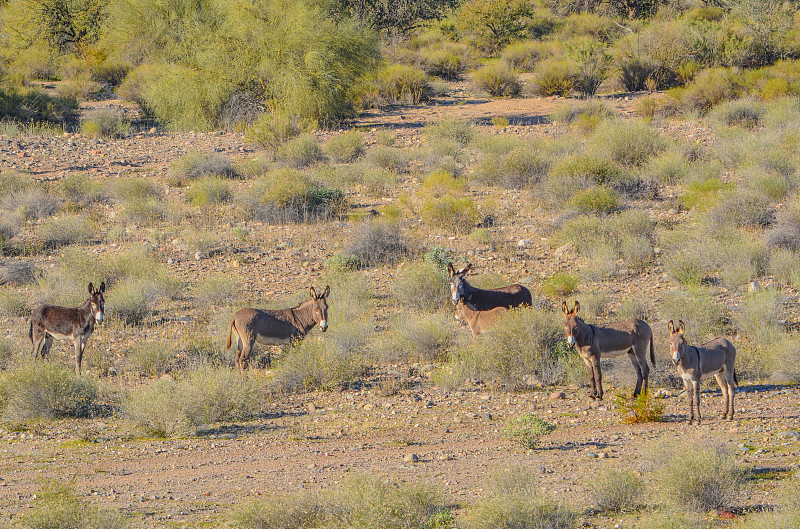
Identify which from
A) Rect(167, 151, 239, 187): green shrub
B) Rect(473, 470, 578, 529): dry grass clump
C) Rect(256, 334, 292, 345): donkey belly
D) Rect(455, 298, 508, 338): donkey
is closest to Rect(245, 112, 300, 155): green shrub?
Rect(167, 151, 239, 187): green shrub

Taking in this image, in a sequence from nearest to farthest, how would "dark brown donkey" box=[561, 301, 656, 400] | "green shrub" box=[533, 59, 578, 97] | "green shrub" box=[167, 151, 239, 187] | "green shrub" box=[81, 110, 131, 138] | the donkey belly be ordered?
"dark brown donkey" box=[561, 301, 656, 400]
the donkey belly
"green shrub" box=[167, 151, 239, 187]
"green shrub" box=[81, 110, 131, 138]
"green shrub" box=[533, 59, 578, 97]

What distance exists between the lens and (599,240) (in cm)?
1780

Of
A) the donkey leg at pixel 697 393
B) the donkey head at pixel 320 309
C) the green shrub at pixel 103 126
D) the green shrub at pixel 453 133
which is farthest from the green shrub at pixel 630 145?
the green shrub at pixel 103 126

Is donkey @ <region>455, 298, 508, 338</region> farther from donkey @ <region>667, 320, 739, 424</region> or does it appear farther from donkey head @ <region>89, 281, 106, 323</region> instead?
donkey head @ <region>89, 281, 106, 323</region>

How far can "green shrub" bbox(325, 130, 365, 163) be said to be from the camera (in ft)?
87.5

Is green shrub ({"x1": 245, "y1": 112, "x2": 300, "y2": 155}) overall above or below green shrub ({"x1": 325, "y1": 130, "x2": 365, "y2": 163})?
above

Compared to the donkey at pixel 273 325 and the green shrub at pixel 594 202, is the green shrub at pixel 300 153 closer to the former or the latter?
the green shrub at pixel 594 202

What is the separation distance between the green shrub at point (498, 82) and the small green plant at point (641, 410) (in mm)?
29146

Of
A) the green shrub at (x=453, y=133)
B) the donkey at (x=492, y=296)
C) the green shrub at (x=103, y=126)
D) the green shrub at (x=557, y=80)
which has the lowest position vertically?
the donkey at (x=492, y=296)

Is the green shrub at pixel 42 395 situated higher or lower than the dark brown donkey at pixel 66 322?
lower

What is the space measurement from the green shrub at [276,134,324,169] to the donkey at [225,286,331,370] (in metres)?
13.0

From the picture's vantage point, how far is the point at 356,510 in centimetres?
739

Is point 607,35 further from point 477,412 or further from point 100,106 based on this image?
point 477,412

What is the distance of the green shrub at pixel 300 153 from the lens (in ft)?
84.5
